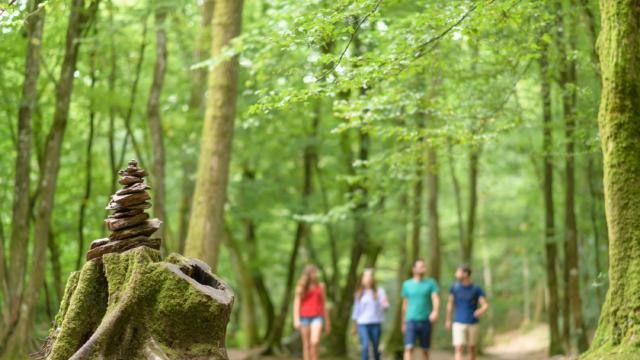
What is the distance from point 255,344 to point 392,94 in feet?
50.5

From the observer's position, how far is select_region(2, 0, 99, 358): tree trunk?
1504 cm

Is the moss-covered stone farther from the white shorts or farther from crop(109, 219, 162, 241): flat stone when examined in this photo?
the white shorts

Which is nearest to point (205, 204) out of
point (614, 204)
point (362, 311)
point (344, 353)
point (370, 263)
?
point (362, 311)

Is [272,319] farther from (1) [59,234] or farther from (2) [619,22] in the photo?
(2) [619,22]

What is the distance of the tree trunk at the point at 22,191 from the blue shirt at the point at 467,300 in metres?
7.85

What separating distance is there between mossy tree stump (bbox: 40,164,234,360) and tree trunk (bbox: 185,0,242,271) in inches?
242

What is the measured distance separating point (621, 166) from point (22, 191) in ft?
35.3

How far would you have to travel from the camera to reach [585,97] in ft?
47.2

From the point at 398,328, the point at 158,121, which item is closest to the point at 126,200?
the point at 158,121

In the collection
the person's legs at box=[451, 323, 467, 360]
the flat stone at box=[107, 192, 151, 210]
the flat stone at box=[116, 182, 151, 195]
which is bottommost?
the person's legs at box=[451, 323, 467, 360]

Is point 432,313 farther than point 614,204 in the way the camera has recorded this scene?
Yes

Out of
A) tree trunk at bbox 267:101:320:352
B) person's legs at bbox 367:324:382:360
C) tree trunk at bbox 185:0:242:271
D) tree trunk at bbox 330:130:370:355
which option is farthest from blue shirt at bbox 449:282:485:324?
tree trunk at bbox 267:101:320:352

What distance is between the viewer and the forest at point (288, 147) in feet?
24.7

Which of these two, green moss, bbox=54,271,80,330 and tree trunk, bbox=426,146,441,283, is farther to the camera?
tree trunk, bbox=426,146,441,283
